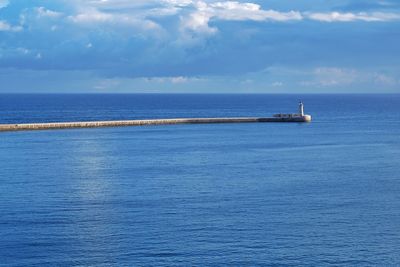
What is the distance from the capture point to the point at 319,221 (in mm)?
50875

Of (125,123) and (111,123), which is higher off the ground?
(111,123)

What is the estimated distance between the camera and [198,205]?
5606cm

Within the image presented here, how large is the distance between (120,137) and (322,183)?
53418mm

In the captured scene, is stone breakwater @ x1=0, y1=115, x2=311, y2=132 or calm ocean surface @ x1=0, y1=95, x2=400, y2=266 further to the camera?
stone breakwater @ x1=0, y1=115, x2=311, y2=132

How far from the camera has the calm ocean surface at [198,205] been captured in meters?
43.3

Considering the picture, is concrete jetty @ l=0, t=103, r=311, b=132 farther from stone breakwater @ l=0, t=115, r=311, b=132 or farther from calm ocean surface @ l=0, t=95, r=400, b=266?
calm ocean surface @ l=0, t=95, r=400, b=266

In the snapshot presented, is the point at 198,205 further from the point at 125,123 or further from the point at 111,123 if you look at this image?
the point at 125,123

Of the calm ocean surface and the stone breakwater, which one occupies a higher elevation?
the stone breakwater

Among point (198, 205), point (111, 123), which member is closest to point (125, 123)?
point (111, 123)

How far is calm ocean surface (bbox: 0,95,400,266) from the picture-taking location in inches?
1705

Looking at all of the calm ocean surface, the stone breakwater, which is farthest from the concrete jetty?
the calm ocean surface

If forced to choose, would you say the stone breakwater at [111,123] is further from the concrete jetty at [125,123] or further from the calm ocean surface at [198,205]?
the calm ocean surface at [198,205]

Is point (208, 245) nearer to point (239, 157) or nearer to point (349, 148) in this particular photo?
point (239, 157)

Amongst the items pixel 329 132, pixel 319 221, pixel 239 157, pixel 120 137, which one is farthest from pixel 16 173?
pixel 329 132
